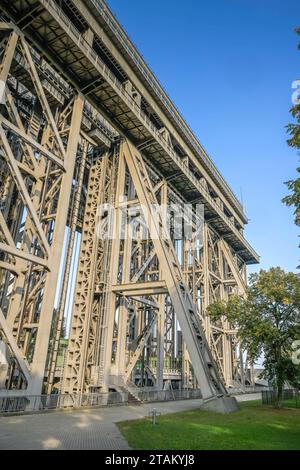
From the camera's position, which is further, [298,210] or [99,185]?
Result: [99,185]

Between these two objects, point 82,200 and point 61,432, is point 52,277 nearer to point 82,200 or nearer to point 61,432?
point 61,432

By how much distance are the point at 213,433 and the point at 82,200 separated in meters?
21.0

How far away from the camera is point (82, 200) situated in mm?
28453

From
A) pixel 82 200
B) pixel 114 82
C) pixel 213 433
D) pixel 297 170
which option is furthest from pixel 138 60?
pixel 213 433

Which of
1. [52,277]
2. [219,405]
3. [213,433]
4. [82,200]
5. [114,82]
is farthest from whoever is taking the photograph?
[82,200]

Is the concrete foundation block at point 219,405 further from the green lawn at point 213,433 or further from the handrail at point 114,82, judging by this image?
the handrail at point 114,82

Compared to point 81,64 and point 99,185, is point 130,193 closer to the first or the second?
point 99,185

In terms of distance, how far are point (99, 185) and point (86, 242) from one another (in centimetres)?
418

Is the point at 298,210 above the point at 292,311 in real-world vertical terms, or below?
above

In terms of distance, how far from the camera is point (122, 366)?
21953 mm

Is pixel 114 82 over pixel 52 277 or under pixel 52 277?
over


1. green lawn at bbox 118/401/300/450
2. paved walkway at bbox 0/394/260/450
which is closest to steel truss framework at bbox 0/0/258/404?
paved walkway at bbox 0/394/260/450

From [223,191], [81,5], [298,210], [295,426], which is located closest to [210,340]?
[223,191]

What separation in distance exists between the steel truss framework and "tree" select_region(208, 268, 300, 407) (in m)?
3.21
